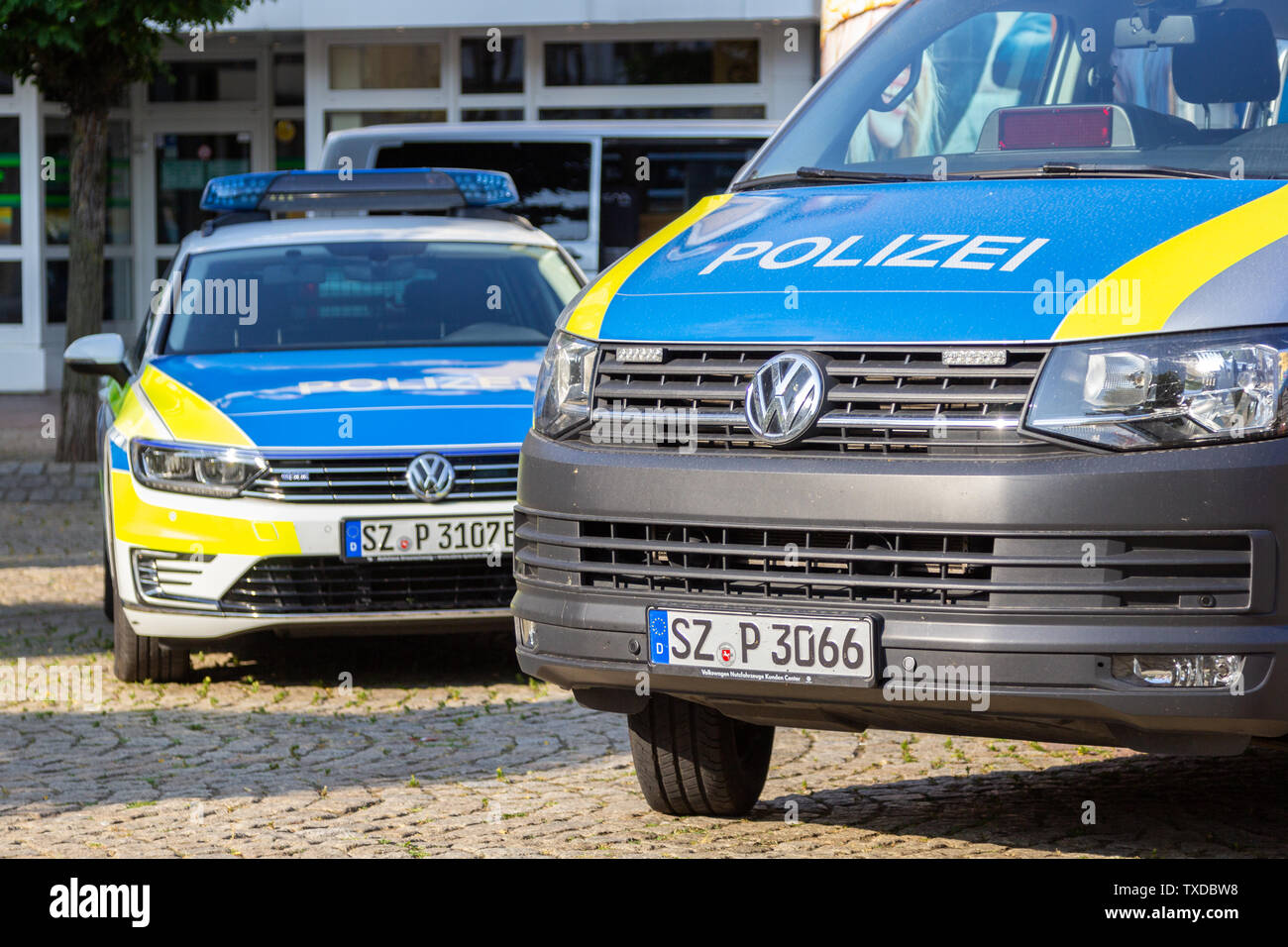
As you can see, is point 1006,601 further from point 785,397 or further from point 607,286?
point 607,286

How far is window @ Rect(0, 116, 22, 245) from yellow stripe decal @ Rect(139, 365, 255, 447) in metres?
14.7

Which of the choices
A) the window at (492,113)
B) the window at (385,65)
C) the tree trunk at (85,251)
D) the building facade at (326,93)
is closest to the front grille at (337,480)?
the tree trunk at (85,251)

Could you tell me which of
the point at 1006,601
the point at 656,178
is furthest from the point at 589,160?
the point at 1006,601

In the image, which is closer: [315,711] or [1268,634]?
[1268,634]

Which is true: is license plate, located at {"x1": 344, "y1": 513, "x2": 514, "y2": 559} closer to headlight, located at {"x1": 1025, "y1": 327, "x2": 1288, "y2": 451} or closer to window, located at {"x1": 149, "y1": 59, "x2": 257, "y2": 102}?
headlight, located at {"x1": 1025, "y1": 327, "x2": 1288, "y2": 451}

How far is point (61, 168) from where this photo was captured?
2105 cm

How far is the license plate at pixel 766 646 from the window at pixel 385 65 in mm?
16922

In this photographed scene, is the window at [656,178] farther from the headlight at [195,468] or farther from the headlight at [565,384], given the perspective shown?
the headlight at [565,384]

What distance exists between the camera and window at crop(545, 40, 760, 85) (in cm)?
1952

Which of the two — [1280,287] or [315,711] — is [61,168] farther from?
[1280,287]

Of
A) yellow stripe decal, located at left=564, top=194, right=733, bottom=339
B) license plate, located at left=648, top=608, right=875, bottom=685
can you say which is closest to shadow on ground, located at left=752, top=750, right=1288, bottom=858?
license plate, located at left=648, top=608, right=875, bottom=685

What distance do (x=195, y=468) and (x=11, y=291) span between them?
597 inches
